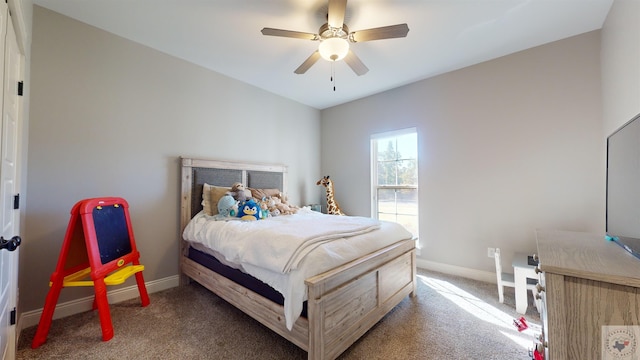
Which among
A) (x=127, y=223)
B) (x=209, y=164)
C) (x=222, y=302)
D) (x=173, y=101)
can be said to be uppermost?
(x=173, y=101)

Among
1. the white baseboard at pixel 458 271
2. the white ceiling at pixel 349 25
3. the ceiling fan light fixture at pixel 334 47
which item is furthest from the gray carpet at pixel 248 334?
the white ceiling at pixel 349 25

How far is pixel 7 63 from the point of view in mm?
1216

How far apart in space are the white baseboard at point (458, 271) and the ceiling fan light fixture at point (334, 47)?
2.84m

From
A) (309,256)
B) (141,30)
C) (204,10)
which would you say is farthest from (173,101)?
(309,256)

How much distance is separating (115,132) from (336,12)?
7.74 feet

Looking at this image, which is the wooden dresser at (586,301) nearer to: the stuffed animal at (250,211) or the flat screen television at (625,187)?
the flat screen television at (625,187)

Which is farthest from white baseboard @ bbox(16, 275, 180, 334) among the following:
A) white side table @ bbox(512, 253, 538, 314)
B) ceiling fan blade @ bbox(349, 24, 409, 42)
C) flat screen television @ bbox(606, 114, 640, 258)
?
flat screen television @ bbox(606, 114, 640, 258)

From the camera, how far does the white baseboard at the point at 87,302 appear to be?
1878 millimetres

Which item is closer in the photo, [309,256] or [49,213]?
[309,256]

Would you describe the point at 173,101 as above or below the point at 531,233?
above

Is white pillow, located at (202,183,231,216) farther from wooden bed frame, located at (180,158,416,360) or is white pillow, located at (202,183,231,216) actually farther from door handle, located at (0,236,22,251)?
door handle, located at (0,236,22,251)

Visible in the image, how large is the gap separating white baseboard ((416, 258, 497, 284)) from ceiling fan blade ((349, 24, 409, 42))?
9.03ft

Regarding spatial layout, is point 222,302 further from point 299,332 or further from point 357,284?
point 357,284

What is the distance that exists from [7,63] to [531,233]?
430 centimetres
